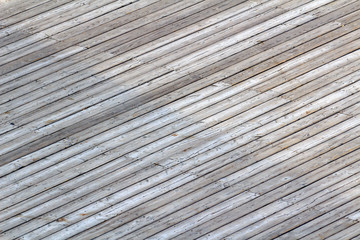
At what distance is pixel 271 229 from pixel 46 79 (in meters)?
2.16

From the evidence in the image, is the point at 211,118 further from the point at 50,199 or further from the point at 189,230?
the point at 50,199

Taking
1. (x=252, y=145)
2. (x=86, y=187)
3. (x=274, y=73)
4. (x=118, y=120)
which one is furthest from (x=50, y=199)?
(x=274, y=73)

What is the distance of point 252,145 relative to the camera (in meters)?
4.93

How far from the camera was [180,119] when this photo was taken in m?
5.07

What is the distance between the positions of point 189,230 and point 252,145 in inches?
33.2

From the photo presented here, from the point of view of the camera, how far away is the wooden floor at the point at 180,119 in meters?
4.60

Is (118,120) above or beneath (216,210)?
above

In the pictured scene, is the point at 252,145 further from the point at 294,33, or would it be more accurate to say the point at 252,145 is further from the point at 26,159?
the point at 26,159

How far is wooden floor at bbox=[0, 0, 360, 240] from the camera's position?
460cm

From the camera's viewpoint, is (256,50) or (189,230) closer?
(189,230)

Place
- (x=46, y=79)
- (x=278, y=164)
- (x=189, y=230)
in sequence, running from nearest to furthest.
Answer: (x=189, y=230) → (x=278, y=164) → (x=46, y=79)

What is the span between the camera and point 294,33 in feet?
18.2

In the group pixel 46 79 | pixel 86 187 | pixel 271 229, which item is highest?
pixel 46 79

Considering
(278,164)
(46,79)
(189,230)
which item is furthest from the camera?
(46,79)
